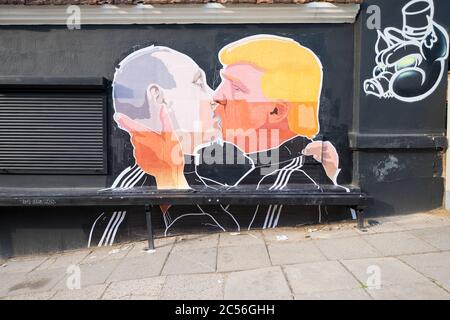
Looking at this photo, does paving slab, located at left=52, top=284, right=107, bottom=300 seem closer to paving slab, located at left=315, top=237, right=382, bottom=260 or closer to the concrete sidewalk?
the concrete sidewalk

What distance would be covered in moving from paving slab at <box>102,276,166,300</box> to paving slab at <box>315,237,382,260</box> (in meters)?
2.06

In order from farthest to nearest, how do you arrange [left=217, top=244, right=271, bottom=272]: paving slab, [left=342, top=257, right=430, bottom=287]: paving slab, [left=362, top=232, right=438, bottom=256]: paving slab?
[left=362, top=232, right=438, bottom=256]: paving slab < [left=217, top=244, right=271, bottom=272]: paving slab < [left=342, top=257, right=430, bottom=287]: paving slab

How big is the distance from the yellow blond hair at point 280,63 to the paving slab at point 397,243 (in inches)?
91.1

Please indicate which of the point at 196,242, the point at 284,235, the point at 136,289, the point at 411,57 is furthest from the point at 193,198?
the point at 411,57

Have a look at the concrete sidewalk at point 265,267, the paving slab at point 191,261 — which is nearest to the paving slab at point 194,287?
the concrete sidewalk at point 265,267

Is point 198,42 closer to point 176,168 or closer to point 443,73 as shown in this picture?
point 176,168

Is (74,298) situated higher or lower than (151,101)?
lower

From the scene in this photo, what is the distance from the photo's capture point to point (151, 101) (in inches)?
228

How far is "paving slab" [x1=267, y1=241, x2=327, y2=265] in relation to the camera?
448 centimetres

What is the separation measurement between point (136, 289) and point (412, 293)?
9.15ft

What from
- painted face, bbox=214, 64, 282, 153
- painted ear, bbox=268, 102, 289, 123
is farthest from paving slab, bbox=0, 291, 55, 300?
painted ear, bbox=268, 102, 289, 123

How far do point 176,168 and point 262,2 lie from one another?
2782 millimetres
